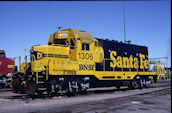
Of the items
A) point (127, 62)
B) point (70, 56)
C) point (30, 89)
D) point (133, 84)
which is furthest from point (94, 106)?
point (133, 84)

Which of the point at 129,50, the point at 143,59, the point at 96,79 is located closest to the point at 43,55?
the point at 96,79

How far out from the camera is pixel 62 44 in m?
14.2

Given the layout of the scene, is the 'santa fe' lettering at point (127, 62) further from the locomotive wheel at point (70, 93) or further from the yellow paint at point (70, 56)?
the locomotive wheel at point (70, 93)

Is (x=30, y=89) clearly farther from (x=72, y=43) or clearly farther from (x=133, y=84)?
(x=133, y=84)

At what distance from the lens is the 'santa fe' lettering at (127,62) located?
16.5 m

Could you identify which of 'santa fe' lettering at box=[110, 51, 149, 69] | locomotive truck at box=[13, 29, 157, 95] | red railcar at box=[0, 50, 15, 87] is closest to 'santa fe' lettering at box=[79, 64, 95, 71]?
locomotive truck at box=[13, 29, 157, 95]

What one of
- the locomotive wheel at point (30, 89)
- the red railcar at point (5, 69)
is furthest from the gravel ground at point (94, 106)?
the red railcar at point (5, 69)

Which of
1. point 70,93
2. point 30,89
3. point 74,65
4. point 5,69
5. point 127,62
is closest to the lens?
point 30,89

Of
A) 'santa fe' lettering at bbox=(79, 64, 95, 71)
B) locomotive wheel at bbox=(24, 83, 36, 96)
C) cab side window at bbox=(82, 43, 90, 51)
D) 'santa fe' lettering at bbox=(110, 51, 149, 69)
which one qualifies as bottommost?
locomotive wheel at bbox=(24, 83, 36, 96)

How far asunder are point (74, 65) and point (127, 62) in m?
6.76

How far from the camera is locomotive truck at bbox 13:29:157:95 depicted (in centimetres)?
1204

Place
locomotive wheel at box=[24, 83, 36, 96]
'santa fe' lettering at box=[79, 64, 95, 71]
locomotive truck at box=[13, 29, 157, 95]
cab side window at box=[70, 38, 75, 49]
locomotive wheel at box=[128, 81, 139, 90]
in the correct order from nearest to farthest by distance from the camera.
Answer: locomotive wheel at box=[24, 83, 36, 96], locomotive truck at box=[13, 29, 157, 95], 'santa fe' lettering at box=[79, 64, 95, 71], cab side window at box=[70, 38, 75, 49], locomotive wheel at box=[128, 81, 139, 90]

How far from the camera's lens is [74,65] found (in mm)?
13094

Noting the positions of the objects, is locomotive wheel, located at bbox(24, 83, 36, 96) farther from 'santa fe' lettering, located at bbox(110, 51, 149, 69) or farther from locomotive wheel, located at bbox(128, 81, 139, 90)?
locomotive wheel, located at bbox(128, 81, 139, 90)
